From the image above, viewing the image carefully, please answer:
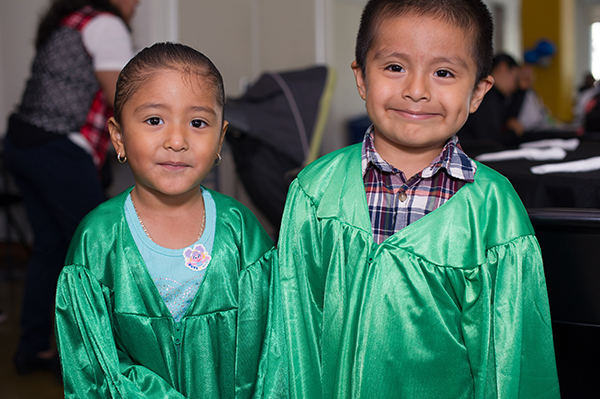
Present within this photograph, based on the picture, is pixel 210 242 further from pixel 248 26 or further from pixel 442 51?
pixel 248 26

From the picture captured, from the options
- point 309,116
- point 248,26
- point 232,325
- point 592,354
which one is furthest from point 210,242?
point 248,26

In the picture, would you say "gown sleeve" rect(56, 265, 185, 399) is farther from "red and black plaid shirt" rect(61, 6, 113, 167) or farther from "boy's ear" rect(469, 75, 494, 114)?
"red and black plaid shirt" rect(61, 6, 113, 167)

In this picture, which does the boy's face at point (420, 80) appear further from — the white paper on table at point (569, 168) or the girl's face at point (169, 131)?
the white paper on table at point (569, 168)

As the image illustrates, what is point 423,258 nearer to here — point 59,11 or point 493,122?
point 59,11

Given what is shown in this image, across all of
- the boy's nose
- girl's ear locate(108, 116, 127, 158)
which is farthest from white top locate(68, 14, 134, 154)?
the boy's nose

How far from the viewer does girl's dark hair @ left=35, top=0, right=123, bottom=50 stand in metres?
2.20

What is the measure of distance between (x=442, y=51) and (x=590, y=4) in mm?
16316

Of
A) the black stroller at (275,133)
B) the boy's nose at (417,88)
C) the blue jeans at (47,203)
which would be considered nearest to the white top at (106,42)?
the blue jeans at (47,203)

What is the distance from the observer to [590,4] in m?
14.6

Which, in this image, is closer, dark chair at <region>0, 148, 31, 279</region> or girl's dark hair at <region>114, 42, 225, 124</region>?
girl's dark hair at <region>114, 42, 225, 124</region>

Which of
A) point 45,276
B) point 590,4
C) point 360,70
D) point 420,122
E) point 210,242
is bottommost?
point 45,276

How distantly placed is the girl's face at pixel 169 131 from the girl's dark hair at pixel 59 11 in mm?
1374

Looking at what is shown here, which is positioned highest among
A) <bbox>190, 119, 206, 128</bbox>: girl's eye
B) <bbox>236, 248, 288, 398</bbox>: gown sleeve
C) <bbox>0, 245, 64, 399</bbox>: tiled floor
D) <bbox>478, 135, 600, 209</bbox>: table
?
<bbox>190, 119, 206, 128</bbox>: girl's eye

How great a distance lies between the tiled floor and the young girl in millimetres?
1323
